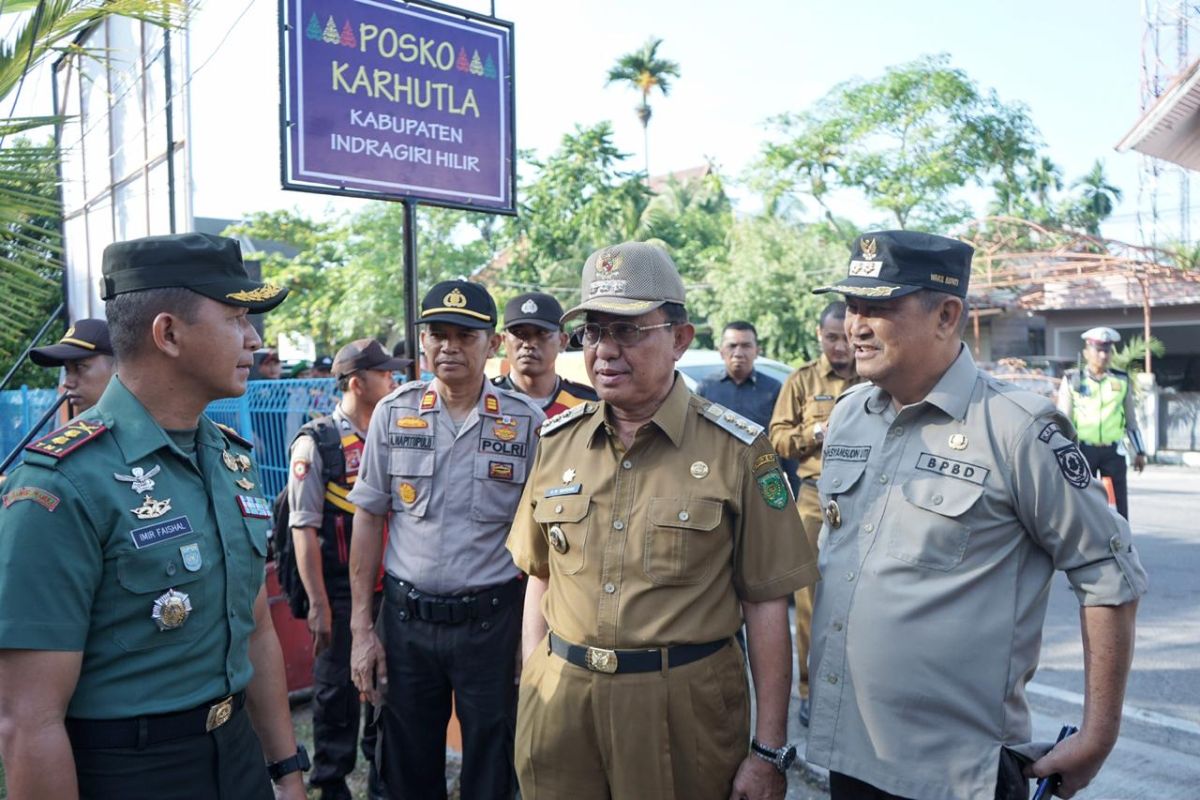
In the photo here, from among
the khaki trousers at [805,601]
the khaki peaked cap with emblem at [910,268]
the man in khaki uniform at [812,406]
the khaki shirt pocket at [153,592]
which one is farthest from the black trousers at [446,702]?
the man in khaki uniform at [812,406]

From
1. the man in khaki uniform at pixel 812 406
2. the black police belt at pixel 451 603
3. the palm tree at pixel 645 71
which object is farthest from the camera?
the palm tree at pixel 645 71

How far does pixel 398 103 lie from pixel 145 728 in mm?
3851

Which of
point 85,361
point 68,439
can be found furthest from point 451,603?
point 85,361

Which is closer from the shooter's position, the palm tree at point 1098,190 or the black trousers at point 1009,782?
the black trousers at point 1009,782

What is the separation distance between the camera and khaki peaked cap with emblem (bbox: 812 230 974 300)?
2137mm

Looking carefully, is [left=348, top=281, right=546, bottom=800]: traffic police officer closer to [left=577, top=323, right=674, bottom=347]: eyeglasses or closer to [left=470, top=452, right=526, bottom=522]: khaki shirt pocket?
[left=470, top=452, right=526, bottom=522]: khaki shirt pocket

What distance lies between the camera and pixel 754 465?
2279 mm

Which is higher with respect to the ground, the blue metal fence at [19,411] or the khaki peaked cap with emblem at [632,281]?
the khaki peaked cap with emblem at [632,281]

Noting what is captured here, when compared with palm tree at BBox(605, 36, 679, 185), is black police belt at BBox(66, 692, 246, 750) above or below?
below

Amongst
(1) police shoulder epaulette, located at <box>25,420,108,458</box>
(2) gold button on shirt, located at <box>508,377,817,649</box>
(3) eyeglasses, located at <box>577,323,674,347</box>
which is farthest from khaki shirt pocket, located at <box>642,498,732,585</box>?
(1) police shoulder epaulette, located at <box>25,420,108,458</box>

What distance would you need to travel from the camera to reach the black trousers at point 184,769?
1711 mm

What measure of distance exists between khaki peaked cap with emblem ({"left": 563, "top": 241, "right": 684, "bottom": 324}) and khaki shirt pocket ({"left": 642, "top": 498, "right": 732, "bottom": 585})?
1.64ft

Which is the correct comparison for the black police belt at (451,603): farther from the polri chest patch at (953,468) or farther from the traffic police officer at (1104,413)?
the traffic police officer at (1104,413)

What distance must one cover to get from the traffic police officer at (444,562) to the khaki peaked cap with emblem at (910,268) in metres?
1.53
